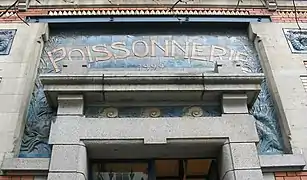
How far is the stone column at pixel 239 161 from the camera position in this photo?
661 centimetres

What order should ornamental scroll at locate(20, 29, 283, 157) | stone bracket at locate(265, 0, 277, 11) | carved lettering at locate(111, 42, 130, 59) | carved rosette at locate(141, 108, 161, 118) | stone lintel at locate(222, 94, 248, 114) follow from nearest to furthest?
stone lintel at locate(222, 94, 248, 114) → carved rosette at locate(141, 108, 161, 118) → ornamental scroll at locate(20, 29, 283, 157) → carved lettering at locate(111, 42, 130, 59) → stone bracket at locate(265, 0, 277, 11)

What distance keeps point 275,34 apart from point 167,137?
12.1ft

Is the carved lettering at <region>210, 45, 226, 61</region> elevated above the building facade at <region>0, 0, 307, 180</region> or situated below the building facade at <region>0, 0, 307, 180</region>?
above

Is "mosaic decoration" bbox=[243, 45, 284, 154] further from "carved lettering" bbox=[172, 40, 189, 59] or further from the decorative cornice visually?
the decorative cornice

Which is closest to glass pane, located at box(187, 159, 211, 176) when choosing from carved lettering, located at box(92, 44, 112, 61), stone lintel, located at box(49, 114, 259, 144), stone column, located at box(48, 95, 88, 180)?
stone lintel, located at box(49, 114, 259, 144)

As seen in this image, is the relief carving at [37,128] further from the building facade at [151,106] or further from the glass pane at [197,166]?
the glass pane at [197,166]

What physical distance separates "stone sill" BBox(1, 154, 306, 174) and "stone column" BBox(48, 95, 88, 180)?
23 centimetres

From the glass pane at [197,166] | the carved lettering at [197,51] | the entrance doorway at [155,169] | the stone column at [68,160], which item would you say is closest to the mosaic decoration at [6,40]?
the stone column at [68,160]

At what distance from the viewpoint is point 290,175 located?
6953mm

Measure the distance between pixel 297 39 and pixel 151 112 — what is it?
3.67m

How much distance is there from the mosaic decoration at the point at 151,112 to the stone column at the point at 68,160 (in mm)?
323

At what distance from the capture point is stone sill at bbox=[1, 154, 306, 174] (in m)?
6.78

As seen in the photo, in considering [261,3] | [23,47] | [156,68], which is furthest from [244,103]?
[23,47]

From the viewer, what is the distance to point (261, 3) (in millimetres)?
9961
